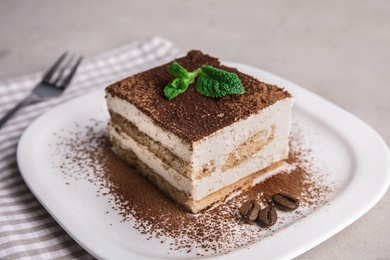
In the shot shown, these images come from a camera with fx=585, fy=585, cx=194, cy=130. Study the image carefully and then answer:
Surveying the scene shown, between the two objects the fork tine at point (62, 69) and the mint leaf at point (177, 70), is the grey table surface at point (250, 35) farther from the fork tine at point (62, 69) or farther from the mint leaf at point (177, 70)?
the mint leaf at point (177, 70)

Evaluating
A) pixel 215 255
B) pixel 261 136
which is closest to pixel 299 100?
pixel 261 136

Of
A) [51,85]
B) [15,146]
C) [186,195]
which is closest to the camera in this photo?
[186,195]

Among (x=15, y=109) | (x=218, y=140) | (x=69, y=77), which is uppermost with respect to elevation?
(x=218, y=140)

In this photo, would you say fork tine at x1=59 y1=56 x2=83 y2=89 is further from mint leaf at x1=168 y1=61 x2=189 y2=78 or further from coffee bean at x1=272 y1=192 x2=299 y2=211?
coffee bean at x1=272 y1=192 x2=299 y2=211

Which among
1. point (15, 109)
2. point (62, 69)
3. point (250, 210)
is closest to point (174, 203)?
point (250, 210)

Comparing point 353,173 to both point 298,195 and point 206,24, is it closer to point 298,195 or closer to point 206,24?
point 298,195

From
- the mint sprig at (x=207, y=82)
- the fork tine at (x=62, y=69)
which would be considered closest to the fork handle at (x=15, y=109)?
the fork tine at (x=62, y=69)

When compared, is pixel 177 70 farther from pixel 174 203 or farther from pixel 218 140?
pixel 174 203
